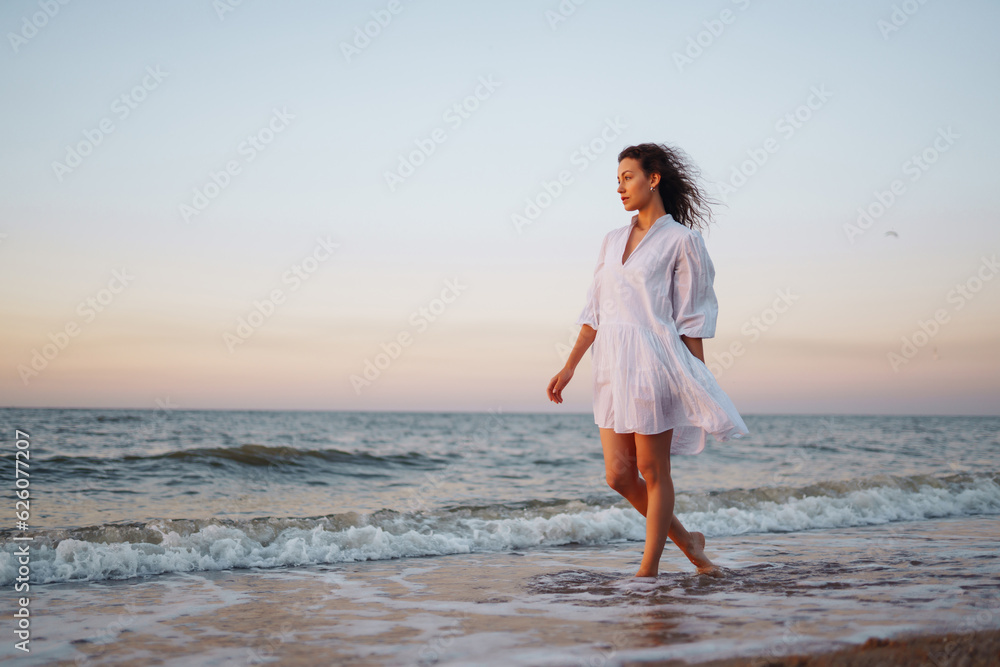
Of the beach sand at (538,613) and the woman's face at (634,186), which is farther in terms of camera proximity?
the woman's face at (634,186)

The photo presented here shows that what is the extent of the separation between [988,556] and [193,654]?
184 inches

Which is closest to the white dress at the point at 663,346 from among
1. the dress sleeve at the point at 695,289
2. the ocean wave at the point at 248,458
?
the dress sleeve at the point at 695,289

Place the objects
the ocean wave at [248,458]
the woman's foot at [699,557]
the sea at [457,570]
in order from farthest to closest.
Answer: the ocean wave at [248,458] → the woman's foot at [699,557] → the sea at [457,570]

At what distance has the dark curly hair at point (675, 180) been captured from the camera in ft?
11.6

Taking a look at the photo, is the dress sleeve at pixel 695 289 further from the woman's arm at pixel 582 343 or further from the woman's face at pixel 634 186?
the woman's arm at pixel 582 343

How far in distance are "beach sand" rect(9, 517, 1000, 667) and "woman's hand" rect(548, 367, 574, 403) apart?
0.97 metres

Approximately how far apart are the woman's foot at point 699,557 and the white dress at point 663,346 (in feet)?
2.14

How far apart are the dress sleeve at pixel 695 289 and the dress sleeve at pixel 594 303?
0.41 metres

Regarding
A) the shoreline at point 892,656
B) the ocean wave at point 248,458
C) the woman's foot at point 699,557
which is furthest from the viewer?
the ocean wave at point 248,458

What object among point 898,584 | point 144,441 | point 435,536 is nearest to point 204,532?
point 435,536

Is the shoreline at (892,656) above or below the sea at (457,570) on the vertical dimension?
above

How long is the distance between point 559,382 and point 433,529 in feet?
9.41

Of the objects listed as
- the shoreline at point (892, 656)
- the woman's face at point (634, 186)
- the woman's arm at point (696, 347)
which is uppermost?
the woman's face at point (634, 186)

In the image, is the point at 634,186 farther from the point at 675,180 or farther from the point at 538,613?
the point at 538,613
